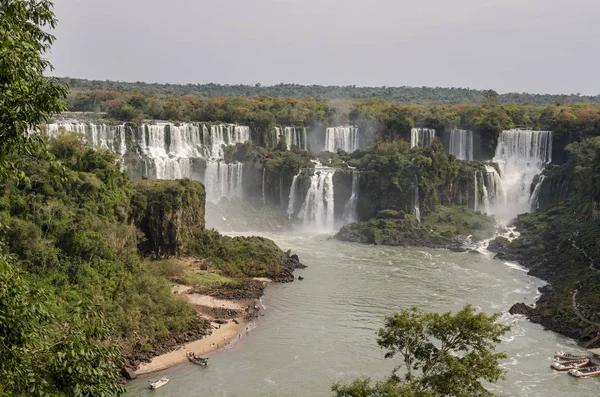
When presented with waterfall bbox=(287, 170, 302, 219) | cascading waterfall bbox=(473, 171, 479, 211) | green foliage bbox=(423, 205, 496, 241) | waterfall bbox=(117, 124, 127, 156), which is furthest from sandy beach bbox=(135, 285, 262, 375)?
cascading waterfall bbox=(473, 171, 479, 211)

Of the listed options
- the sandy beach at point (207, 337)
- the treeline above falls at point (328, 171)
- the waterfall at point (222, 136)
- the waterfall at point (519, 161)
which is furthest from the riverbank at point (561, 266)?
the waterfall at point (222, 136)

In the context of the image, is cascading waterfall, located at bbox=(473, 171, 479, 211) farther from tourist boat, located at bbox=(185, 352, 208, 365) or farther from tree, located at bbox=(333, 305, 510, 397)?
tree, located at bbox=(333, 305, 510, 397)

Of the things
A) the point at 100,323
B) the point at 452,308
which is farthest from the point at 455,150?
the point at 100,323

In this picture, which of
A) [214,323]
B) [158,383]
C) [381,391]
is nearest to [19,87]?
[381,391]

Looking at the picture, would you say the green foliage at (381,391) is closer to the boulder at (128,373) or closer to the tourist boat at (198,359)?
the boulder at (128,373)

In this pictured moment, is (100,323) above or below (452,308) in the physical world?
above

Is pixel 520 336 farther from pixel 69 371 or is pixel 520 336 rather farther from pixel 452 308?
pixel 69 371

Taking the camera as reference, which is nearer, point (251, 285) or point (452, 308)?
point (452, 308)
